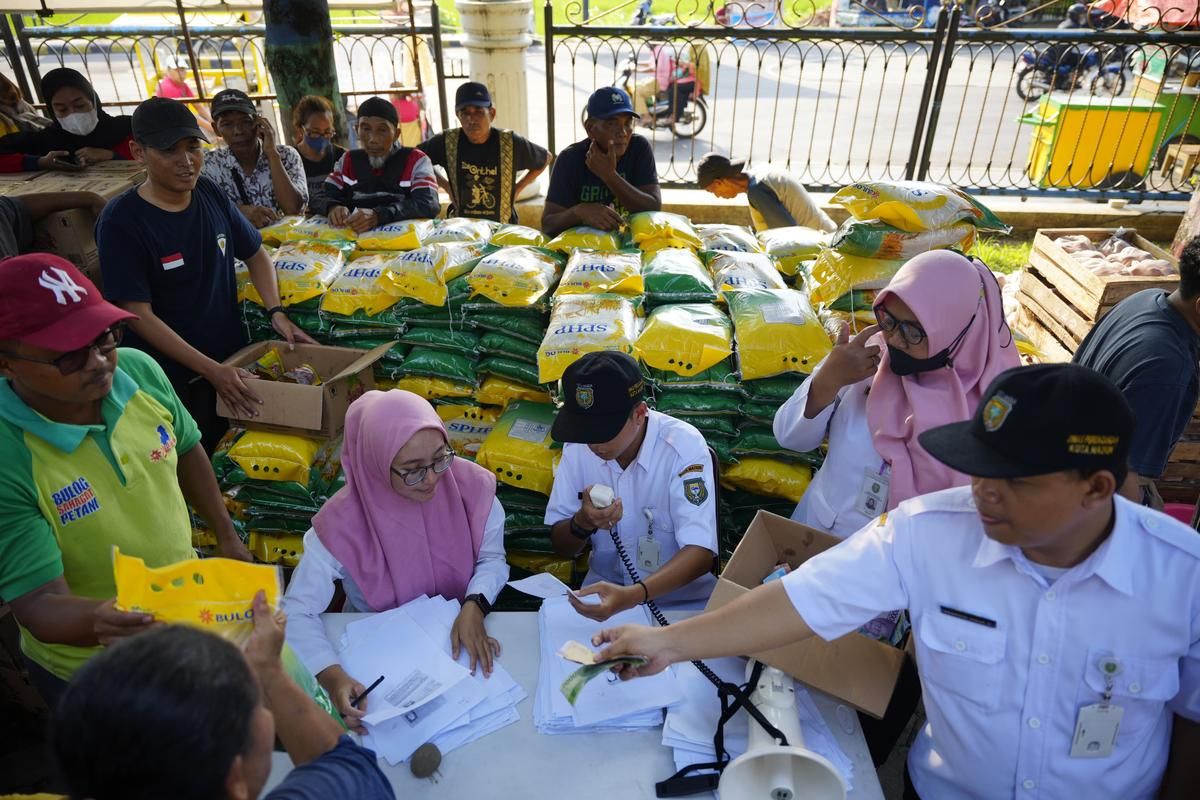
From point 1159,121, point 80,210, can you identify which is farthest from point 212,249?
point 1159,121

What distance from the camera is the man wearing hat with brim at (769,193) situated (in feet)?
14.2

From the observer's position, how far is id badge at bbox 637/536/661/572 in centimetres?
224

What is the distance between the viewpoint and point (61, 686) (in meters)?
1.74

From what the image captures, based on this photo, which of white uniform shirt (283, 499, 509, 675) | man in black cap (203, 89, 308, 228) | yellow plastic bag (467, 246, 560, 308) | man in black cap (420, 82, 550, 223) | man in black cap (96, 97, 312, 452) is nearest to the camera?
white uniform shirt (283, 499, 509, 675)

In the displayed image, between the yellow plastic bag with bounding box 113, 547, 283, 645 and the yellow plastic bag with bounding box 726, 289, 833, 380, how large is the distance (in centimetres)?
175

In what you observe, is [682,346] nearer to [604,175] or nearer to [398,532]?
[398,532]

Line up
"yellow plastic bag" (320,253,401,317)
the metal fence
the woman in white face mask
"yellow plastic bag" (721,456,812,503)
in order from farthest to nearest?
1. the metal fence
2. the woman in white face mask
3. "yellow plastic bag" (320,253,401,317)
4. "yellow plastic bag" (721,456,812,503)

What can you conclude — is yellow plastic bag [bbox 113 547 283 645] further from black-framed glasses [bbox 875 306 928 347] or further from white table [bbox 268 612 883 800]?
black-framed glasses [bbox 875 306 928 347]

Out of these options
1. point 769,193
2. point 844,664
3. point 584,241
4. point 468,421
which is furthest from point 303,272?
point 769,193

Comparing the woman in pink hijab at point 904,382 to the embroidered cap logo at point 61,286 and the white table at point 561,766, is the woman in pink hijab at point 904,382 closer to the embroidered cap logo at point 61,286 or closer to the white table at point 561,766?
the white table at point 561,766

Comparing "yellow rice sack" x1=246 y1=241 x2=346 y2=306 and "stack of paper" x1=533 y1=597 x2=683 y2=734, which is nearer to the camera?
"stack of paper" x1=533 y1=597 x2=683 y2=734

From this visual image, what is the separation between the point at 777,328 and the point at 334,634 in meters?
1.73

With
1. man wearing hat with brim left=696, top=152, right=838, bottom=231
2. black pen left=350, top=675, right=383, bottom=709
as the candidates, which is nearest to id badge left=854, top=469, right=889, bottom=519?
black pen left=350, top=675, right=383, bottom=709

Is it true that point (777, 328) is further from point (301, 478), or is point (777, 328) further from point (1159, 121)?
point (1159, 121)
